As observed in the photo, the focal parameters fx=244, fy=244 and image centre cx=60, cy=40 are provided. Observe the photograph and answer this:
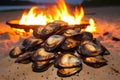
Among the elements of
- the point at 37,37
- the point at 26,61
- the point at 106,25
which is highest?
the point at 37,37

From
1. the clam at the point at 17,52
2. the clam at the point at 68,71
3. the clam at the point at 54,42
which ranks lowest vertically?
the clam at the point at 68,71

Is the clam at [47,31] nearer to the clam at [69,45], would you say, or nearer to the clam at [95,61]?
the clam at [69,45]

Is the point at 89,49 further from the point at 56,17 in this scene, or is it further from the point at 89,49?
the point at 56,17

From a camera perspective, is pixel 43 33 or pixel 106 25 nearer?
pixel 43 33

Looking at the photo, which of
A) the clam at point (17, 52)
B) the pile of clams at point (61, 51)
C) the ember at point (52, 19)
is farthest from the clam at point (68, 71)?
the ember at point (52, 19)

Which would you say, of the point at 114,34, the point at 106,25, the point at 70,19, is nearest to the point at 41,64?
the point at 70,19

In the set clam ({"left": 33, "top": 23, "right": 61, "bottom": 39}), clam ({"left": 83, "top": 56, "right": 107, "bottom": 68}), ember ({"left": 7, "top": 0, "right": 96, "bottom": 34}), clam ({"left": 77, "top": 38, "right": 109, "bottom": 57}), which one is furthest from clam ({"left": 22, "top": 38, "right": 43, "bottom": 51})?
ember ({"left": 7, "top": 0, "right": 96, "bottom": 34})

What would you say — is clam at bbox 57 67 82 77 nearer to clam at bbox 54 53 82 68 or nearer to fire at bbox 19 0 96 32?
clam at bbox 54 53 82 68

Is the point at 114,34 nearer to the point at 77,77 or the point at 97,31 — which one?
the point at 97,31
